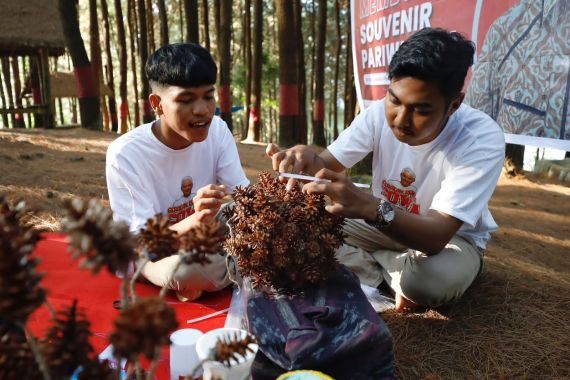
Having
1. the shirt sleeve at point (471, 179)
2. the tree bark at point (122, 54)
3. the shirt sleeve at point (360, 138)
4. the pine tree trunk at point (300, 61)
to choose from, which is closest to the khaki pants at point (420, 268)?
the shirt sleeve at point (471, 179)

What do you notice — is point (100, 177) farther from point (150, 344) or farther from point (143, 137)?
point (150, 344)

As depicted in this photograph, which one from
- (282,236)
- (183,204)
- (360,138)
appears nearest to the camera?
(282,236)

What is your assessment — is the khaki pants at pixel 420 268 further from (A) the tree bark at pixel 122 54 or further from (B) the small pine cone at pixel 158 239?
(A) the tree bark at pixel 122 54

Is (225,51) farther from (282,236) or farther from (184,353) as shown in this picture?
(184,353)

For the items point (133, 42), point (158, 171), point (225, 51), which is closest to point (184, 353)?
point (158, 171)

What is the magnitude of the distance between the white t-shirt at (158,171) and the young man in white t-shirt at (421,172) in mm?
753

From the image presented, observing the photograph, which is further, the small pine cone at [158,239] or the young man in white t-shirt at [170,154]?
the young man in white t-shirt at [170,154]

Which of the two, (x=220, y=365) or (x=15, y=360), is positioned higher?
(x=15, y=360)

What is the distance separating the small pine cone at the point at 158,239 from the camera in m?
0.81

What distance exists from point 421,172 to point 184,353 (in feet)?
5.64

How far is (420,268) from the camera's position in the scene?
7.72 ft

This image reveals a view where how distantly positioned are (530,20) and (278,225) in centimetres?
326

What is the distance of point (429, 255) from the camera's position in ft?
7.80

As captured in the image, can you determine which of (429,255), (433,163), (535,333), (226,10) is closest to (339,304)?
(429,255)
